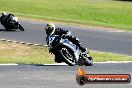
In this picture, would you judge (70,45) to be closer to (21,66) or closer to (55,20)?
(21,66)

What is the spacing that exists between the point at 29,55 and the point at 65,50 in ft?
11.3

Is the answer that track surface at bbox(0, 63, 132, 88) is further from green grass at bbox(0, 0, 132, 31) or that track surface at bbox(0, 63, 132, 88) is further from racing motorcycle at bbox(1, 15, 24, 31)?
green grass at bbox(0, 0, 132, 31)

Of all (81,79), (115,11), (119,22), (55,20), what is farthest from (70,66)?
(115,11)

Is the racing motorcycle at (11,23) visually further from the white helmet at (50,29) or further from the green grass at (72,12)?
the white helmet at (50,29)

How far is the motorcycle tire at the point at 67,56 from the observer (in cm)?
1644

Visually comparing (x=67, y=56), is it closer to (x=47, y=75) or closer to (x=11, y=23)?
(x=47, y=75)

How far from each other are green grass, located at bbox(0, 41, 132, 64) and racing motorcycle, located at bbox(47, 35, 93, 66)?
78 cm

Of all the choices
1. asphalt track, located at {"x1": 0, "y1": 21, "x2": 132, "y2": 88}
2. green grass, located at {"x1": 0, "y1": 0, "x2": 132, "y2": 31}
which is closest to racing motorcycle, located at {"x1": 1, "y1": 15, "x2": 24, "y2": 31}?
asphalt track, located at {"x1": 0, "y1": 21, "x2": 132, "y2": 88}

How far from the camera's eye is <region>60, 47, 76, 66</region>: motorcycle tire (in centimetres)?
1644

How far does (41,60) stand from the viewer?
18031 mm

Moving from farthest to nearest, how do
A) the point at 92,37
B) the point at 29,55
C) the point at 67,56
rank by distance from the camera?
the point at 92,37 → the point at 29,55 → the point at 67,56

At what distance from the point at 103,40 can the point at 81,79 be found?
62.3ft

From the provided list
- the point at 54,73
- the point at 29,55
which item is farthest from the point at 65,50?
the point at 29,55

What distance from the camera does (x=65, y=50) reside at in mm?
16703
